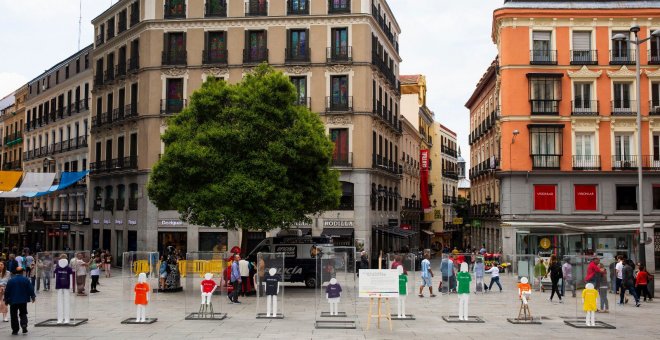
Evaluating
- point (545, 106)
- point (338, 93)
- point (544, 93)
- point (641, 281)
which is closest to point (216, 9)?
point (338, 93)

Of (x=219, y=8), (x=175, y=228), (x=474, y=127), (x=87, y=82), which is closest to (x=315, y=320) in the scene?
(x=175, y=228)

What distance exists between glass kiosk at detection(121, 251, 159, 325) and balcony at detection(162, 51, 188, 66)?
24.6 m

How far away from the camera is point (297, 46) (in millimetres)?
45812

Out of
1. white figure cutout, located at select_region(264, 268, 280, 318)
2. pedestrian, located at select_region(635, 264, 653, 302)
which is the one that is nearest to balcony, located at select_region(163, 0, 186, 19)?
white figure cutout, located at select_region(264, 268, 280, 318)

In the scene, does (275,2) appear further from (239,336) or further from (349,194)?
(239,336)

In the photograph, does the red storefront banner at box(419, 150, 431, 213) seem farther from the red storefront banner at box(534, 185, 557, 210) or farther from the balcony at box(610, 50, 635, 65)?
the balcony at box(610, 50, 635, 65)

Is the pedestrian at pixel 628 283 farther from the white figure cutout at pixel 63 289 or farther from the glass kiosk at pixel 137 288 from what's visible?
the white figure cutout at pixel 63 289

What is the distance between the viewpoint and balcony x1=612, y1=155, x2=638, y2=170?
142 ft

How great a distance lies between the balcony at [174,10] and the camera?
47031 millimetres

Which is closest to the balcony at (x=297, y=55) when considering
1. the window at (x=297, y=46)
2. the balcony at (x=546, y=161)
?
the window at (x=297, y=46)

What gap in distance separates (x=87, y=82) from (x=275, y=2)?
71.8ft

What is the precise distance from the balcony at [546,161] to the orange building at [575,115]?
→ 0.06m

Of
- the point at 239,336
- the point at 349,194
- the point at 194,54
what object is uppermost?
the point at 194,54

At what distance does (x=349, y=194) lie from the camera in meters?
44.8
